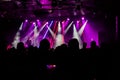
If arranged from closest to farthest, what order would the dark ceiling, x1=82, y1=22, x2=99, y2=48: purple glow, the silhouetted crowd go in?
1. the silhouetted crowd
2. the dark ceiling
3. x1=82, y1=22, x2=99, y2=48: purple glow

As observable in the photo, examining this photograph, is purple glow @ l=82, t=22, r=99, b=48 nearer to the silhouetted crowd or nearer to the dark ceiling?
the dark ceiling

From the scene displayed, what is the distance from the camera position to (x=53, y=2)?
1209 centimetres

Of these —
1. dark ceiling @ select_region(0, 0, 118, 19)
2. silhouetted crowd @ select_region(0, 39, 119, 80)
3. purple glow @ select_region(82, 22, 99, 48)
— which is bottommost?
purple glow @ select_region(82, 22, 99, 48)

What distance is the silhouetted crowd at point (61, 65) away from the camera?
306cm

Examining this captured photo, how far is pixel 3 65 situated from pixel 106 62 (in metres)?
1.35

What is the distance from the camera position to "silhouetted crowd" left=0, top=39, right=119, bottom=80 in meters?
3.06

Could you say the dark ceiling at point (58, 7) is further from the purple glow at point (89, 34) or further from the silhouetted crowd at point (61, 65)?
the silhouetted crowd at point (61, 65)

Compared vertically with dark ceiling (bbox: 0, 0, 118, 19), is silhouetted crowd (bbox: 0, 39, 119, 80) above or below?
below

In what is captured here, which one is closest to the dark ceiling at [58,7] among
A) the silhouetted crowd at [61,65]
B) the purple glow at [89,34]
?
the purple glow at [89,34]

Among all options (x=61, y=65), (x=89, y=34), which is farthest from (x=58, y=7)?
(x=61, y=65)

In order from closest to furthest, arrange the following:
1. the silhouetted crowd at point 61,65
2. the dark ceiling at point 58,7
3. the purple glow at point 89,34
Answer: the silhouetted crowd at point 61,65 → the dark ceiling at point 58,7 → the purple glow at point 89,34

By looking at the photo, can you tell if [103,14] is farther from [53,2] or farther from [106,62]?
[106,62]

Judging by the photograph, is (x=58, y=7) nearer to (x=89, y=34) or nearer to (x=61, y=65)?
(x=89, y=34)

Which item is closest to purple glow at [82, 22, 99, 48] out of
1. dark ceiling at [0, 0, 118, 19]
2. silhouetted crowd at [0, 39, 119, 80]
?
dark ceiling at [0, 0, 118, 19]
